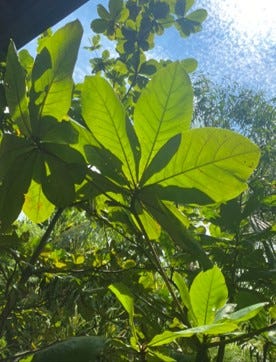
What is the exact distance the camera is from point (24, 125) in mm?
406

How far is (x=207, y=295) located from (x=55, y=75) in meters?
0.25

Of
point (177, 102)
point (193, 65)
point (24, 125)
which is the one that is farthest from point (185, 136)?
point (193, 65)

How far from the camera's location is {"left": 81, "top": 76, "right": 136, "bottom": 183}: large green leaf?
398 millimetres

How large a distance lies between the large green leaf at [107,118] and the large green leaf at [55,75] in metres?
0.02

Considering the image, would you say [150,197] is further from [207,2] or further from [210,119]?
[210,119]

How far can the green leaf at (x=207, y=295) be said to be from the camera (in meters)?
0.37

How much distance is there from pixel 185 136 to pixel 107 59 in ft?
2.50

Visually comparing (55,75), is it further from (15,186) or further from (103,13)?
(103,13)

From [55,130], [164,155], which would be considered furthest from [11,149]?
[164,155]

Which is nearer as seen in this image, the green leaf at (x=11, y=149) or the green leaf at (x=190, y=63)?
the green leaf at (x=11, y=149)

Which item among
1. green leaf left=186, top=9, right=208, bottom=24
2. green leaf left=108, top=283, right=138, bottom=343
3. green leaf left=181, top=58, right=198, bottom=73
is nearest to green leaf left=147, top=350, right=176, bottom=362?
green leaf left=108, top=283, right=138, bottom=343

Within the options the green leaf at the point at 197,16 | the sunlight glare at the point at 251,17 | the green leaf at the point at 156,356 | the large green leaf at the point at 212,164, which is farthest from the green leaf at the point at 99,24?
the sunlight glare at the point at 251,17

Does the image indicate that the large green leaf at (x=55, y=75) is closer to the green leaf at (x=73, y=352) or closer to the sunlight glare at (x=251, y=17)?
the green leaf at (x=73, y=352)

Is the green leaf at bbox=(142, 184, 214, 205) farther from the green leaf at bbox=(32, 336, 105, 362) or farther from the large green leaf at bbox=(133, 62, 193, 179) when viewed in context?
the green leaf at bbox=(32, 336, 105, 362)
